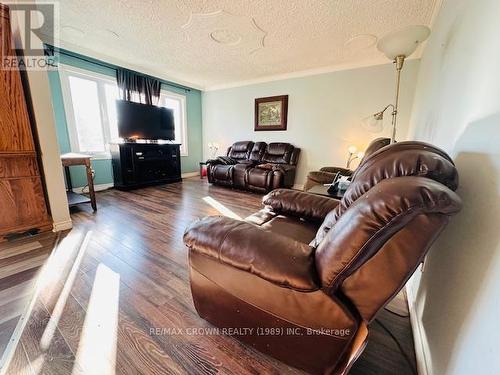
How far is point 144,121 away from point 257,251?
4257 mm

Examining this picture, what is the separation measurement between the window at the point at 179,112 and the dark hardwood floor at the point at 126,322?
366cm

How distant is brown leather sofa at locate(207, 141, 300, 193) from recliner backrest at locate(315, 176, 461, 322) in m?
3.04

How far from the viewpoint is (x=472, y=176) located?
0.72 metres

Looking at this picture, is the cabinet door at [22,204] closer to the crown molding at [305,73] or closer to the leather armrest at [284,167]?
the leather armrest at [284,167]

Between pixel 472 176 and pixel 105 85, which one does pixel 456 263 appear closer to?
pixel 472 176

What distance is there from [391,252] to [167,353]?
1077 mm

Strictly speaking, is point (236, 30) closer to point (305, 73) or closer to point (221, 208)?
point (305, 73)

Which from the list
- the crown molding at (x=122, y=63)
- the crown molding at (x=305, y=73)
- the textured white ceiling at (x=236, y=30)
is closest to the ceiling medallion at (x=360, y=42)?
the textured white ceiling at (x=236, y=30)

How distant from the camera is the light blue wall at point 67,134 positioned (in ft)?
10.3

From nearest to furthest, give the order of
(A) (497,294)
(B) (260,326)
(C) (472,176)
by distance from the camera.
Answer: (A) (497,294) → (C) (472,176) → (B) (260,326)

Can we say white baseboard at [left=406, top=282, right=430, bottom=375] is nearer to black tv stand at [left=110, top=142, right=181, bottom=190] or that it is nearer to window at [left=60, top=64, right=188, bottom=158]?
black tv stand at [left=110, top=142, right=181, bottom=190]

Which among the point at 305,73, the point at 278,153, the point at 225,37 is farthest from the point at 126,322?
the point at 305,73

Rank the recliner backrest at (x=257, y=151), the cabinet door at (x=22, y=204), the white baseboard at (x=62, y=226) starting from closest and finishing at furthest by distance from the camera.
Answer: the cabinet door at (x=22, y=204) < the white baseboard at (x=62, y=226) < the recliner backrest at (x=257, y=151)

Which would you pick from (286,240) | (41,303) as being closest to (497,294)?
(286,240)
